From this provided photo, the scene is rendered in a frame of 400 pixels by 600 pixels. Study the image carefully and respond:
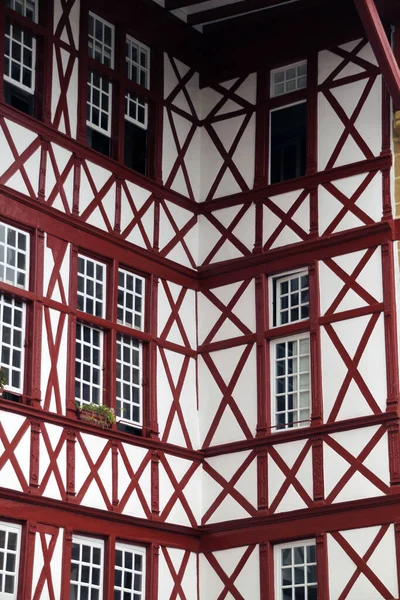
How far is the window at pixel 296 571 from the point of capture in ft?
63.9

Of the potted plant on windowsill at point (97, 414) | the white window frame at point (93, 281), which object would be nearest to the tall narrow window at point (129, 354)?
the white window frame at point (93, 281)

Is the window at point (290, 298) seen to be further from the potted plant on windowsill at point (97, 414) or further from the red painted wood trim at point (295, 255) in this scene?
the potted plant on windowsill at point (97, 414)

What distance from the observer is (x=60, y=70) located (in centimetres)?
2056

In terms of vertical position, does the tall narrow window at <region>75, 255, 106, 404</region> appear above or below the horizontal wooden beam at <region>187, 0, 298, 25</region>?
below

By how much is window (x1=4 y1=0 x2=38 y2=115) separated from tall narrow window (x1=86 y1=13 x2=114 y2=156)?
3.51ft

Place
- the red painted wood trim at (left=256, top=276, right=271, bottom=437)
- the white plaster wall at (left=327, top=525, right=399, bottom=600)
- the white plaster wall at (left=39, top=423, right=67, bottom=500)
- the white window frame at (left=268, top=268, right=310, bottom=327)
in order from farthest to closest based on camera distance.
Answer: the white window frame at (left=268, top=268, right=310, bottom=327)
the red painted wood trim at (left=256, top=276, right=271, bottom=437)
the white plaster wall at (left=327, top=525, right=399, bottom=600)
the white plaster wall at (left=39, top=423, right=67, bottom=500)

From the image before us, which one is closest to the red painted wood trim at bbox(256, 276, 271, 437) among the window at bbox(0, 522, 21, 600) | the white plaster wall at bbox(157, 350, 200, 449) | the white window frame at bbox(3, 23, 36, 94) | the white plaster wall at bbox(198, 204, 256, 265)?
the white plaster wall at bbox(198, 204, 256, 265)

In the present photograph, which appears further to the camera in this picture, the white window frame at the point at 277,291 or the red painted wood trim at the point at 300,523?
the white window frame at the point at 277,291

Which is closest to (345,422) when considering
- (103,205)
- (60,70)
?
(103,205)

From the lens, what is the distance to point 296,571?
64.6ft

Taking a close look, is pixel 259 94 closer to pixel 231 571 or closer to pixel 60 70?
pixel 60 70

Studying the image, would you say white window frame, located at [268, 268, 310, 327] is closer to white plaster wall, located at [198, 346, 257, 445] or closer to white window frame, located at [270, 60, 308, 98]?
white plaster wall, located at [198, 346, 257, 445]

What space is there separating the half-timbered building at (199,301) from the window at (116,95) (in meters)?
0.03

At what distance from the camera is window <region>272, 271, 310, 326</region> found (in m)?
20.8
